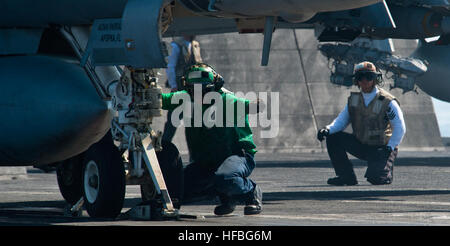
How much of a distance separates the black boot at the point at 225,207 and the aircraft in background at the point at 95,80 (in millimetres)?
656

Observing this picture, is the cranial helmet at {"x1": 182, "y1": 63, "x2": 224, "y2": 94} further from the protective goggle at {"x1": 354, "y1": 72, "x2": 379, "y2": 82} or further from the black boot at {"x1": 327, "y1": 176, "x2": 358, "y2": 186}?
the protective goggle at {"x1": 354, "y1": 72, "x2": 379, "y2": 82}

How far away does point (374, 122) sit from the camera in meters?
13.6

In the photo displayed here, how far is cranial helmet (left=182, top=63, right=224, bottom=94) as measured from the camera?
9.42m

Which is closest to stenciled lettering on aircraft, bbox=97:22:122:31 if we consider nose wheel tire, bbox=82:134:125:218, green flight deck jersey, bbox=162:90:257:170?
green flight deck jersey, bbox=162:90:257:170

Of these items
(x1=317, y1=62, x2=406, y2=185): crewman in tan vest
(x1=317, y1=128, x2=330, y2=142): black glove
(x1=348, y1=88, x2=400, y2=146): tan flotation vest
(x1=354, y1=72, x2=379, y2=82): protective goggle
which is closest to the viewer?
(x1=317, y1=128, x2=330, y2=142): black glove

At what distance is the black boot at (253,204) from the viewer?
9469 millimetres

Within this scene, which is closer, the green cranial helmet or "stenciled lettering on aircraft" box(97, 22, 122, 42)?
"stenciled lettering on aircraft" box(97, 22, 122, 42)

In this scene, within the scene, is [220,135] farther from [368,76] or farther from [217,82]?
[368,76]

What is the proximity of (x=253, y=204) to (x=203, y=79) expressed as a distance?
4.39ft

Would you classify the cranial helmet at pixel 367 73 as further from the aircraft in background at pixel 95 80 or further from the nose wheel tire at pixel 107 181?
the nose wheel tire at pixel 107 181

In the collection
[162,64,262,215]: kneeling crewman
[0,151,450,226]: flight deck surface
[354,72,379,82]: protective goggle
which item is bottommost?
[0,151,450,226]: flight deck surface

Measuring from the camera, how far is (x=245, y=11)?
829 cm

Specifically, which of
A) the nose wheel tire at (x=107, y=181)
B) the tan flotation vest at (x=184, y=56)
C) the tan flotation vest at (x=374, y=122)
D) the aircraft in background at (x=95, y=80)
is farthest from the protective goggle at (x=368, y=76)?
the nose wheel tire at (x=107, y=181)

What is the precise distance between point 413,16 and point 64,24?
5.17 meters
